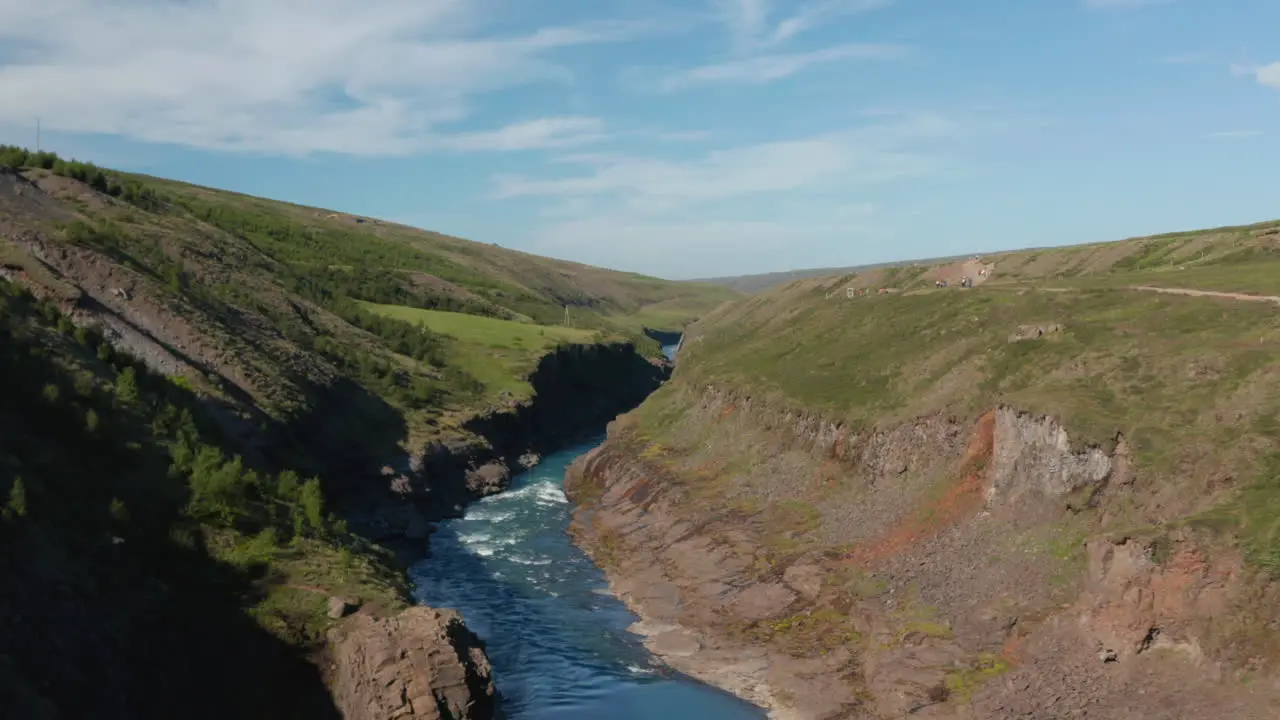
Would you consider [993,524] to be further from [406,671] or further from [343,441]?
[343,441]

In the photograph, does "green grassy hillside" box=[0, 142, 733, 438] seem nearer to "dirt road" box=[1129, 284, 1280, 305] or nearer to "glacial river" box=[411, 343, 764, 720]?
"glacial river" box=[411, 343, 764, 720]

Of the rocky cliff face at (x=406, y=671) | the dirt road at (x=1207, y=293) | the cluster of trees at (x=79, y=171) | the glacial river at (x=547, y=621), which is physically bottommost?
the glacial river at (x=547, y=621)

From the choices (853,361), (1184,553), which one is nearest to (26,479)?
(1184,553)

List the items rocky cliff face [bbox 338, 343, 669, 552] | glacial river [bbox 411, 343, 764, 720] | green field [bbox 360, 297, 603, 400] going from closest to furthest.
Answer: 1. glacial river [bbox 411, 343, 764, 720]
2. rocky cliff face [bbox 338, 343, 669, 552]
3. green field [bbox 360, 297, 603, 400]

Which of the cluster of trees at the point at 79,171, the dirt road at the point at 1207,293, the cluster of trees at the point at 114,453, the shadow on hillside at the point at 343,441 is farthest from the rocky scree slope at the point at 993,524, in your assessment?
the cluster of trees at the point at 79,171

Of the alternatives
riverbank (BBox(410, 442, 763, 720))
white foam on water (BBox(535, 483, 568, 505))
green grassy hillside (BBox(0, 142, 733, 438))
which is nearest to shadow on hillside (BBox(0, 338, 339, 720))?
riverbank (BBox(410, 442, 763, 720))

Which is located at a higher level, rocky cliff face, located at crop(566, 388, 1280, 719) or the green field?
the green field

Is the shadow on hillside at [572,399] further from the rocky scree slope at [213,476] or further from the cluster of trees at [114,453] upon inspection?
the cluster of trees at [114,453]
